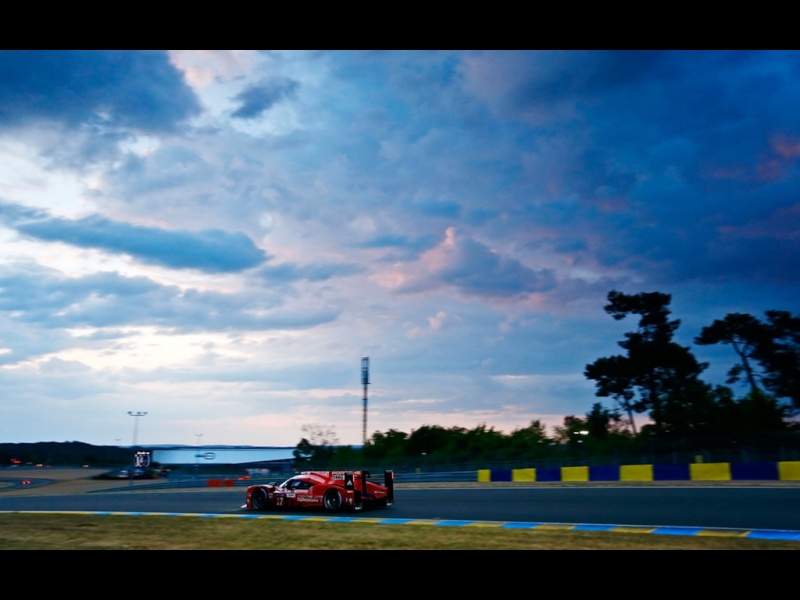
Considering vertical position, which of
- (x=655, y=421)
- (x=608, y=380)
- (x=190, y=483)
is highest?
(x=608, y=380)

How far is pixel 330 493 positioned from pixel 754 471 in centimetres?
1688

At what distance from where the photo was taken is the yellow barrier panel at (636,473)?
2772 centimetres

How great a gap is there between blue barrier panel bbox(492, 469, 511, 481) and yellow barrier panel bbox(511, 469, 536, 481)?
0.50 meters

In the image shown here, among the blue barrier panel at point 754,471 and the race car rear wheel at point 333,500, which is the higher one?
the blue barrier panel at point 754,471

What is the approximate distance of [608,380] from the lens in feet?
176

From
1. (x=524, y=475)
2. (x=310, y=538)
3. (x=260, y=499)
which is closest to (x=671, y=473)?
(x=524, y=475)

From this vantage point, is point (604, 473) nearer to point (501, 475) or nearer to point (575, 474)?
point (575, 474)

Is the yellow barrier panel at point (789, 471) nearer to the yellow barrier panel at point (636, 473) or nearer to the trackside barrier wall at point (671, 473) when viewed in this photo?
the trackside barrier wall at point (671, 473)

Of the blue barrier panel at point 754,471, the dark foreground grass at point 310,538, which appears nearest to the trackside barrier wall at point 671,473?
the blue barrier panel at point 754,471

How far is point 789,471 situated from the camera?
2375cm

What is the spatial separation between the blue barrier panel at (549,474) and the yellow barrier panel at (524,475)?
23 centimetres
